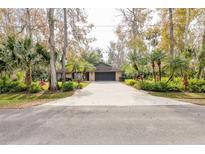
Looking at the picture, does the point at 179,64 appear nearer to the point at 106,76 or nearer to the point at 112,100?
the point at 112,100

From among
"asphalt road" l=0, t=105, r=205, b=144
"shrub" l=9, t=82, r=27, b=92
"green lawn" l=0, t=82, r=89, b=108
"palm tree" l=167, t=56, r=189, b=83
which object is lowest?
"green lawn" l=0, t=82, r=89, b=108

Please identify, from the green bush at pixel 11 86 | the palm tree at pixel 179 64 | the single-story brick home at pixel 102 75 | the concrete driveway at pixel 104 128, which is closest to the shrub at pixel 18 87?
the green bush at pixel 11 86

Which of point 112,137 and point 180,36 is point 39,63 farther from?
point 180,36

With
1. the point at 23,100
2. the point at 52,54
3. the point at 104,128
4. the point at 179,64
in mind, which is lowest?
the point at 23,100

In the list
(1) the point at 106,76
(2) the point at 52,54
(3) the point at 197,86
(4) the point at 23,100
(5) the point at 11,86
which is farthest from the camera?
(1) the point at 106,76

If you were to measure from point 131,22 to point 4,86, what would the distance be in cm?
1588

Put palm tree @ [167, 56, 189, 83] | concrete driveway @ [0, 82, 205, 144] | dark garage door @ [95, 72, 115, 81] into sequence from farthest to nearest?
dark garage door @ [95, 72, 115, 81]
palm tree @ [167, 56, 189, 83]
concrete driveway @ [0, 82, 205, 144]

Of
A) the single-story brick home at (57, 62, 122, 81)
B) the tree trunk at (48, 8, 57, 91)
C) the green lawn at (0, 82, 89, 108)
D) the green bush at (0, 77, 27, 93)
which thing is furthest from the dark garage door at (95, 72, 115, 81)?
the green lawn at (0, 82, 89, 108)

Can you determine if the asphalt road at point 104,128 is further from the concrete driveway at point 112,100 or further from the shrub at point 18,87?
the shrub at point 18,87

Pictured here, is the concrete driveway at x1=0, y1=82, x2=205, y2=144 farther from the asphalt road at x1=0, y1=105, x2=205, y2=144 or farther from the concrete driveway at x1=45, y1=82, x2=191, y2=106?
the concrete driveway at x1=45, y1=82, x2=191, y2=106

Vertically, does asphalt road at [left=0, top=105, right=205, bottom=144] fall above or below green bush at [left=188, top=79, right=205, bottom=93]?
below

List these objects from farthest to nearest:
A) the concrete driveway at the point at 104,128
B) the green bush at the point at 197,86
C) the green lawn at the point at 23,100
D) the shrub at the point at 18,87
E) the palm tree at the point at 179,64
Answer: the shrub at the point at 18,87
the palm tree at the point at 179,64
the green bush at the point at 197,86
the green lawn at the point at 23,100
the concrete driveway at the point at 104,128

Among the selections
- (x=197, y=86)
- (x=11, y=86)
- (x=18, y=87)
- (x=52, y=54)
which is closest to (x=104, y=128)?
(x=52, y=54)
